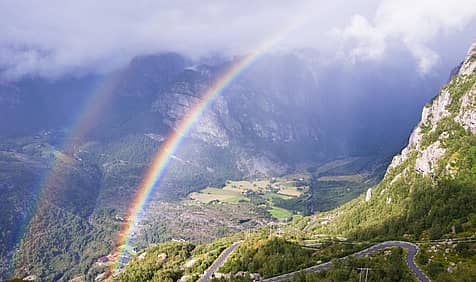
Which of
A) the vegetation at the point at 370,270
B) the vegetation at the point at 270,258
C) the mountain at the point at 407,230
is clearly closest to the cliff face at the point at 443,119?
the mountain at the point at 407,230

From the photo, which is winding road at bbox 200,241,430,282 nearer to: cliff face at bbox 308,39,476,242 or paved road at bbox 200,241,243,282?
paved road at bbox 200,241,243,282

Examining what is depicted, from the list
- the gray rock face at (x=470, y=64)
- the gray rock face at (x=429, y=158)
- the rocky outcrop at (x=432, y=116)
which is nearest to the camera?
the gray rock face at (x=429, y=158)

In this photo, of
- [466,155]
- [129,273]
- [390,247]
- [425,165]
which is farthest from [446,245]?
[129,273]

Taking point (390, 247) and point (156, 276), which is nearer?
point (390, 247)

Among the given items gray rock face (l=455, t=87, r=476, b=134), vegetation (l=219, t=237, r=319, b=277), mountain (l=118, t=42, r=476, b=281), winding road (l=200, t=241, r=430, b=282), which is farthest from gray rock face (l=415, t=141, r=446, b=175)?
vegetation (l=219, t=237, r=319, b=277)

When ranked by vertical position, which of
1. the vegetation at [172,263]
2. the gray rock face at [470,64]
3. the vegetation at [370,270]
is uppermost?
the gray rock face at [470,64]

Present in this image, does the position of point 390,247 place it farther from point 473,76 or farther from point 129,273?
point 473,76

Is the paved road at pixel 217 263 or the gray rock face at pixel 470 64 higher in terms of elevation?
the gray rock face at pixel 470 64

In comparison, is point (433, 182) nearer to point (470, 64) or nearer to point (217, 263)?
point (217, 263)

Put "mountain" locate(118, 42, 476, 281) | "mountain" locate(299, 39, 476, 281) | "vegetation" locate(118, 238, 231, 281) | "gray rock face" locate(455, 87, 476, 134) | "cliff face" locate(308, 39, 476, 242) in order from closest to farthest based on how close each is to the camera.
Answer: "mountain" locate(118, 42, 476, 281)
"mountain" locate(299, 39, 476, 281)
"cliff face" locate(308, 39, 476, 242)
"vegetation" locate(118, 238, 231, 281)
"gray rock face" locate(455, 87, 476, 134)

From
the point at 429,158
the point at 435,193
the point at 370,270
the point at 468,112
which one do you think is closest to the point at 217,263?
the point at 370,270

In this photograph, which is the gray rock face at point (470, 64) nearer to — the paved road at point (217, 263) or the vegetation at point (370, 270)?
the vegetation at point (370, 270)
